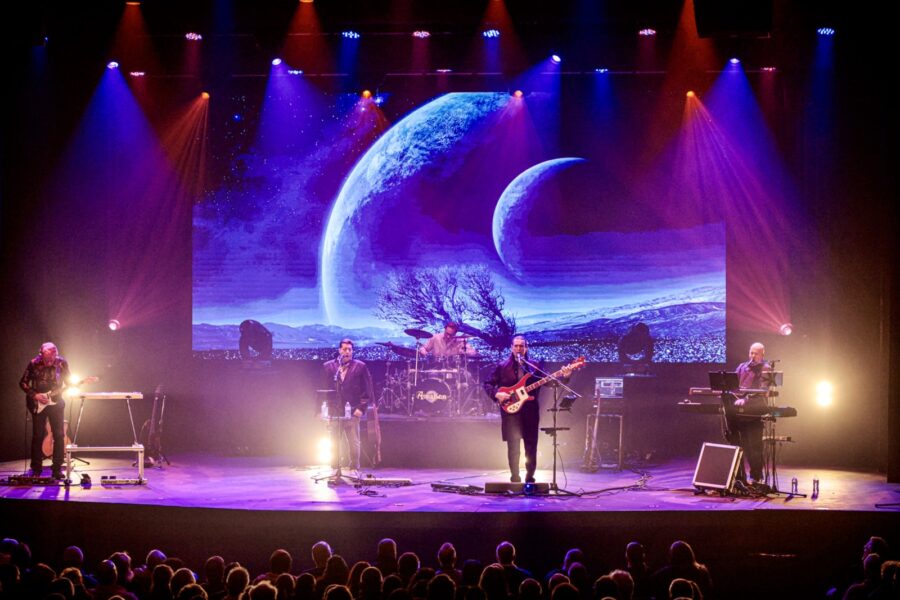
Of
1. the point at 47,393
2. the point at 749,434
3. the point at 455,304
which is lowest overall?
the point at 749,434

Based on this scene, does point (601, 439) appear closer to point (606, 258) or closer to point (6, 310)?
point (606, 258)

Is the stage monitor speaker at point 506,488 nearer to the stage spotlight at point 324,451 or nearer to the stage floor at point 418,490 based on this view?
the stage floor at point 418,490

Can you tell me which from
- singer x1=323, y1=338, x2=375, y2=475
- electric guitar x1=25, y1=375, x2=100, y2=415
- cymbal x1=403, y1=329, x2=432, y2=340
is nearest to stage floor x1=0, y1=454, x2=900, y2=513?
singer x1=323, y1=338, x2=375, y2=475

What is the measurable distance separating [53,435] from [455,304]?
21.2 feet

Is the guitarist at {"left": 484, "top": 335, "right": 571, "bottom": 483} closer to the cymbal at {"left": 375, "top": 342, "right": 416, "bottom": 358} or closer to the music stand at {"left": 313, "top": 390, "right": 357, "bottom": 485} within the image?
the music stand at {"left": 313, "top": 390, "right": 357, "bottom": 485}

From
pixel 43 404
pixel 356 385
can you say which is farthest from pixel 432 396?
pixel 43 404

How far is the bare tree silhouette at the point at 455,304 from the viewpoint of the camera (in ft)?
52.2

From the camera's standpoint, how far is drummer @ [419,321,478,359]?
1541cm

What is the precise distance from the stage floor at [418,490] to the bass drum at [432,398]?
1160mm

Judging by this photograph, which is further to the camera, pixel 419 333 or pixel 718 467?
pixel 419 333

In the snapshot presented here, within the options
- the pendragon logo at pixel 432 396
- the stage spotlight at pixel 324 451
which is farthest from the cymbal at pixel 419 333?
the stage spotlight at pixel 324 451

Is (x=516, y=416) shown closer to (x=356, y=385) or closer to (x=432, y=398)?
(x=356, y=385)

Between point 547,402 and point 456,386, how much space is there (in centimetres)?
151

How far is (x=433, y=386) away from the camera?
601 inches
